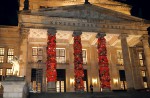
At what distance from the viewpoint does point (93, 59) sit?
39.9 meters

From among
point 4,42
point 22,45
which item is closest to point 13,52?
point 4,42

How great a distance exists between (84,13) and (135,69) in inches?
552

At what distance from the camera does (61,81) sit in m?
37.8

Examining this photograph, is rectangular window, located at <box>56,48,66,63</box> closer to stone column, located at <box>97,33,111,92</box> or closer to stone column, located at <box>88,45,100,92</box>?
stone column, located at <box>88,45,100,92</box>

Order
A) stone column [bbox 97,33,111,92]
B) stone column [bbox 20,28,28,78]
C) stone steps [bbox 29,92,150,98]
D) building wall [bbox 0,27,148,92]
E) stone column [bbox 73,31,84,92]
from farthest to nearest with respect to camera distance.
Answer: building wall [bbox 0,27,148,92], stone column [bbox 97,33,111,92], stone column [bbox 73,31,84,92], stone column [bbox 20,28,28,78], stone steps [bbox 29,92,150,98]

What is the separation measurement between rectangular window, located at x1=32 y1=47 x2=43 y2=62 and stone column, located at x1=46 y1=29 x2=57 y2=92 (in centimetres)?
664

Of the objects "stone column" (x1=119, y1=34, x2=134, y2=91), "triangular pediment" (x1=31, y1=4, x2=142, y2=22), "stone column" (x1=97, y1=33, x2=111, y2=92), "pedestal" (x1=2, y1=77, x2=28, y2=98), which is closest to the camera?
"pedestal" (x1=2, y1=77, x2=28, y2=98)

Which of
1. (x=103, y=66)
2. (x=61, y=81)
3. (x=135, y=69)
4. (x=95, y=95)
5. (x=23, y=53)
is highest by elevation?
(x=23, y=53)

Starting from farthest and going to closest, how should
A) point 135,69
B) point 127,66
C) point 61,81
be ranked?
point 135,69 < point 61,81 < point 127,66

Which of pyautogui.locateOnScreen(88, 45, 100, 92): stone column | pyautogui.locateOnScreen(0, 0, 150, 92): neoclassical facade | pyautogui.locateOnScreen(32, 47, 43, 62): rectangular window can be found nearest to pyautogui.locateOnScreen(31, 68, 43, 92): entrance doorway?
pyautogui.locateOnScreen(0, 0, 150, 92): neoclassical facade

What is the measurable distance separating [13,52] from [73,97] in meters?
15.3

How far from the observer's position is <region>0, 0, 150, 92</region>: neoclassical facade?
107 feet

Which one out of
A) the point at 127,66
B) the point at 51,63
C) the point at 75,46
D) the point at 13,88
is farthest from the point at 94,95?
the point at 13,88

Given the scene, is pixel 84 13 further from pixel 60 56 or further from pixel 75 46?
pixel 60 56
